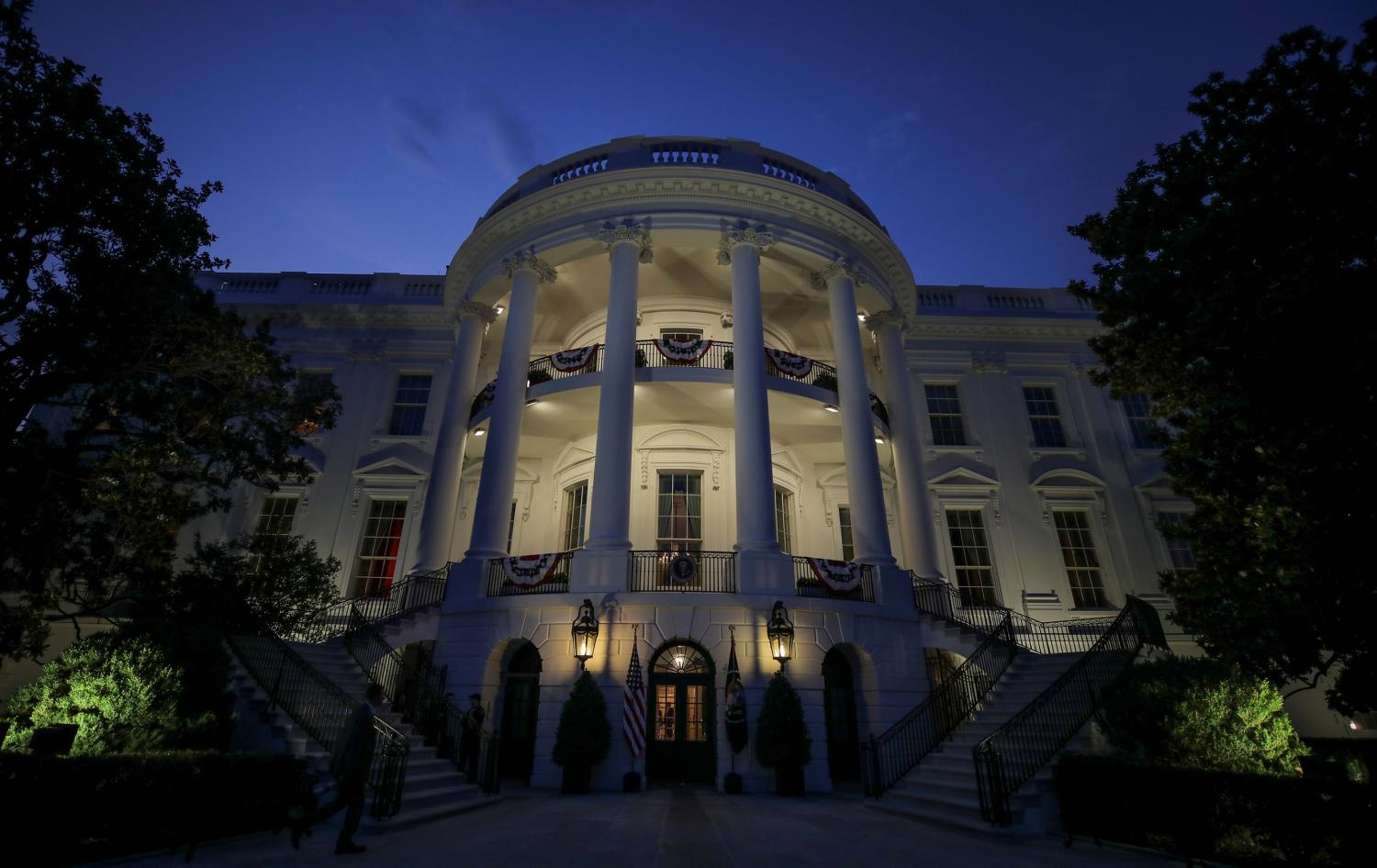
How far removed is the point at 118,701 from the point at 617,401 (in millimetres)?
9047

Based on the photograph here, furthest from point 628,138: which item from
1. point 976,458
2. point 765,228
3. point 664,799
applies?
point 664,799

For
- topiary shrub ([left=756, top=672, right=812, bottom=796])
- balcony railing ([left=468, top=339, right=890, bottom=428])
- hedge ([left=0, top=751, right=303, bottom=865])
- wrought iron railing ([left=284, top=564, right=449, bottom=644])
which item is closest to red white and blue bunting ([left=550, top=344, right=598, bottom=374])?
balcony railing ([left=468, top=339, right=890, bottom=428])

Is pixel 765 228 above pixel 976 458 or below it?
above

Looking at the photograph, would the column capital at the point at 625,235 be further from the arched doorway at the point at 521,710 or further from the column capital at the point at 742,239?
the arched doorway at the point at 521,710

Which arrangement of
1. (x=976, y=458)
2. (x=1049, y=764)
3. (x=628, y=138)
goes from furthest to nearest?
1. (x=976, y=458)
2. (x=628, y=138)
3. (x=1049, y=764)

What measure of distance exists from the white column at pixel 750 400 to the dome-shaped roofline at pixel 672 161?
211 cm

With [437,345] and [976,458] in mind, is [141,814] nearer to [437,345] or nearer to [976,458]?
→ [437,345]

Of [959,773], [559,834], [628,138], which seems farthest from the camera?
[628,138]

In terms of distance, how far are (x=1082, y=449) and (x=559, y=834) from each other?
19124 mm

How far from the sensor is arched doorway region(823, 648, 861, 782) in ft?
41.6

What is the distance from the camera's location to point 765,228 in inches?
606

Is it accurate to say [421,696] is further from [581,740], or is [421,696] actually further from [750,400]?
[750,400]

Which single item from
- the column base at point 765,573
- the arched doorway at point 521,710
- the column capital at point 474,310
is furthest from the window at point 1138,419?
the column capital at point 474,310

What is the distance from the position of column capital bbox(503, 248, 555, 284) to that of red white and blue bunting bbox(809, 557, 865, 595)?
997cm
